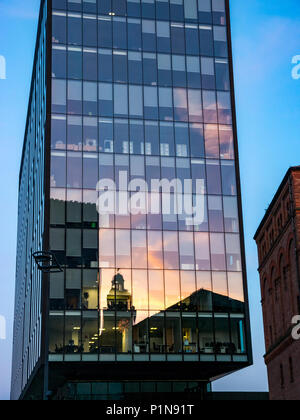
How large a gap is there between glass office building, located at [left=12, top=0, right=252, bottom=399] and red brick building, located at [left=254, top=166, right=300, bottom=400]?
16.4ft

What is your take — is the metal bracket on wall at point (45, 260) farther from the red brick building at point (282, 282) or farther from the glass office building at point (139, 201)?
the red brick building at point (282, 282)

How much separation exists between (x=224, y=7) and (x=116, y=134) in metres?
17.2

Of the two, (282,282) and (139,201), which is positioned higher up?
(139,201)

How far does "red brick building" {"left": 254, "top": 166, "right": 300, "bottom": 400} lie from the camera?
55.4 m

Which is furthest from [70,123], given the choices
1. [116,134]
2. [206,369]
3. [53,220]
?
[206,369]

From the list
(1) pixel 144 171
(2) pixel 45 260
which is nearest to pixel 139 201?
(1) pixel 144 171

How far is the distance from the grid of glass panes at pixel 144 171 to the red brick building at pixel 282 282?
5230 millimetres

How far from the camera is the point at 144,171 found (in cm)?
5409

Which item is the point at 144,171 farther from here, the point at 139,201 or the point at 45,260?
the point at 45,260

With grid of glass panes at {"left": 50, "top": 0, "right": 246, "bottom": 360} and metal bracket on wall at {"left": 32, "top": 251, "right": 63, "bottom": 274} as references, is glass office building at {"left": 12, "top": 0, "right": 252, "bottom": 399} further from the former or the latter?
metal bracket on wall at {"left": 32, "top": 251, "right": 63, "bottom": 274}

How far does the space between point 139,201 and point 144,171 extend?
8.73 feet

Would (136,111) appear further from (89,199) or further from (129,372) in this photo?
(129,372)

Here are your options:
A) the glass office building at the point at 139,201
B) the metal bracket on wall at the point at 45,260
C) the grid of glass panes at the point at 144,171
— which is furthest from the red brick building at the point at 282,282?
the metal bracket on wall at the point at 45,260

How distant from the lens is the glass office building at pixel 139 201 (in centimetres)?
5059
